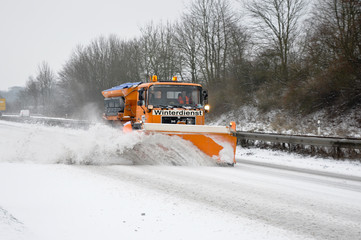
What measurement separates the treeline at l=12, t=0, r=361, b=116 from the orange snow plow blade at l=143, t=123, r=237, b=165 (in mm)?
10106

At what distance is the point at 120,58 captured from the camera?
137ft

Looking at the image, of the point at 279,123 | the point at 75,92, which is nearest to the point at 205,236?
the point at 279,123

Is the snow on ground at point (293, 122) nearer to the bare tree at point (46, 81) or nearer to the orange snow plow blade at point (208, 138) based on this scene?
the orange snow plow blade at point (208, 138)

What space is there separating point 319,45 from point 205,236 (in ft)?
57.1

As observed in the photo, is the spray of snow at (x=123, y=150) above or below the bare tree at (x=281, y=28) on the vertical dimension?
below

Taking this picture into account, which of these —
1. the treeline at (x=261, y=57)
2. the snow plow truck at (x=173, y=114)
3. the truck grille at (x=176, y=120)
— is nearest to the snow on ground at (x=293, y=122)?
the treeline at (x=261, y=57)

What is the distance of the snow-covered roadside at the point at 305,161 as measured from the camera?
27.9 ft

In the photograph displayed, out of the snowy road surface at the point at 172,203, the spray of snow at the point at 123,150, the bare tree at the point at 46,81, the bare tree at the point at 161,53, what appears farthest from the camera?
the bare tree at the point at 46,81

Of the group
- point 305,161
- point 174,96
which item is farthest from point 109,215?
point 305,161

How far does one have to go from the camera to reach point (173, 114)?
10148 millimetres

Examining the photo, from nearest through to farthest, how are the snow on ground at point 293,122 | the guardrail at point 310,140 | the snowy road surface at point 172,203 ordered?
1. the snowy road surface at point 172,203
2. the guardrail at point 310,140
3. the snow on ground at point 293,122

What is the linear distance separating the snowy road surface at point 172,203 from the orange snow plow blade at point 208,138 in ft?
2.01

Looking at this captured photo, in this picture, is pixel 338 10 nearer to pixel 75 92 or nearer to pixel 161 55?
pixel 161 55

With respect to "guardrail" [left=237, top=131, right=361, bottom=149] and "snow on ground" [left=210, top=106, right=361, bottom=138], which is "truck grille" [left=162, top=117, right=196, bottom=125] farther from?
"snow on ground" [left=210, top=106, right=361, bottom=138]
